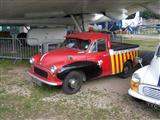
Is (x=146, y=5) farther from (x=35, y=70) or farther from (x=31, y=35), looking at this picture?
(x=35, y=70)

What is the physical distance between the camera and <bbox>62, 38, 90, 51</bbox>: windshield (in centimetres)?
814

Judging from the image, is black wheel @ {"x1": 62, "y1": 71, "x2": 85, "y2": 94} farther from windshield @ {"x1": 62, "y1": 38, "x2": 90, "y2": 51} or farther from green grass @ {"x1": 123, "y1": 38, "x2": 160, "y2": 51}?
green grass @ {"x1": 123, "y1": 38, "x2": 160, "y2": 51}

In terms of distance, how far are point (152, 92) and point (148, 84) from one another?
0.21m

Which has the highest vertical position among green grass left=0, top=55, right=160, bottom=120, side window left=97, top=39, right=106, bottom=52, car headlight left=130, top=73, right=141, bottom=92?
side window left=97, top=39, right=106, bottom=52

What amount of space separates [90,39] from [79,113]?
2.75 meters

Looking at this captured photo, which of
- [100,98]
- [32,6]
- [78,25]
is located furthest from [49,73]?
[78,25]

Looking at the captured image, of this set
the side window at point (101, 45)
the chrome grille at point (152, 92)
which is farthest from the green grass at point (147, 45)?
the chrome grille at point (152, 92)

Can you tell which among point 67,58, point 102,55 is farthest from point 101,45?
point 67,58

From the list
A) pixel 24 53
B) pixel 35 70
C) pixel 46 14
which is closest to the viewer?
pixel 35 70

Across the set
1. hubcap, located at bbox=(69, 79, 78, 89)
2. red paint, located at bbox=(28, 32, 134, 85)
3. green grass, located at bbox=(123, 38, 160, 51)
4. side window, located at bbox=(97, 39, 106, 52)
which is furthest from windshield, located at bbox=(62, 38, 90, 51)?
green grass, located at bbox=(123, 38, 160, 51)

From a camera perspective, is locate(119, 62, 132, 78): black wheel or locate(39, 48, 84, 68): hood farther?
locate(119, 62, 132, 78): black wheel

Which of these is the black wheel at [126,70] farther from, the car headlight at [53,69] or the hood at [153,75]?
the car headlight at [53,69]

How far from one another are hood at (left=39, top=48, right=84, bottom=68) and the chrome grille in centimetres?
230

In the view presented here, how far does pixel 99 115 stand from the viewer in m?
6.05
